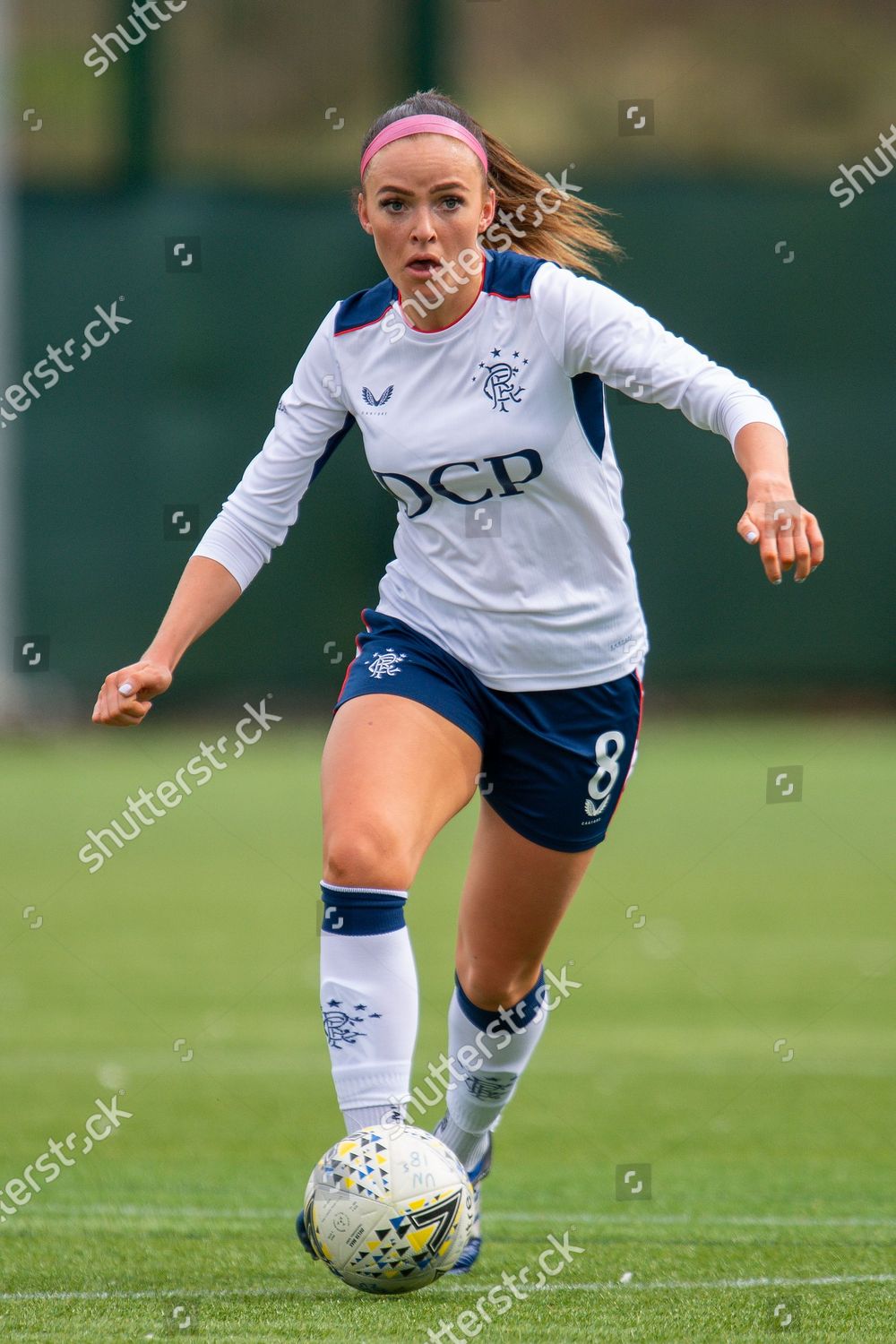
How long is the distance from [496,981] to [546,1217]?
0.79 meters

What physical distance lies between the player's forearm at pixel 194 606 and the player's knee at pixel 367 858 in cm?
57

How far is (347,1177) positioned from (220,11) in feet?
46.4

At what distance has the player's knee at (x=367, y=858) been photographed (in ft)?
11.6

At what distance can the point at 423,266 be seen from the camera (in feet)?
12.5

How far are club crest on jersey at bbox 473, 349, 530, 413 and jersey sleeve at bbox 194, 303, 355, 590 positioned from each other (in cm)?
37

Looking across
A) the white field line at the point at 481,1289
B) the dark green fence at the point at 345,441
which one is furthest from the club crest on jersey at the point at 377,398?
the dark green fence at the point at 345,441

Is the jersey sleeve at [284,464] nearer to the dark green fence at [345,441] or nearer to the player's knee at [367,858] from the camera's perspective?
the player's knee at [367,858]

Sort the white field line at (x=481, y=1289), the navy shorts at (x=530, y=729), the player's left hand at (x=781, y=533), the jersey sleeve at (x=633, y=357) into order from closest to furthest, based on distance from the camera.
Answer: the player's left hand at (x=781, y=533) < the jersey sleeve at (x=633, y=357) < the white field line at (x=481, y=1289) < the navy shorts at (x=530, y=729)

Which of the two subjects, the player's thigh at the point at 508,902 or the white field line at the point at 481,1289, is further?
the player's thigh at the point at 508,902

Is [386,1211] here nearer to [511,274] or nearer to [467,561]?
[467,561]

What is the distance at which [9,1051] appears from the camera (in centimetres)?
664

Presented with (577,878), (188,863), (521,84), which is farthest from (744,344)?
(577,878)

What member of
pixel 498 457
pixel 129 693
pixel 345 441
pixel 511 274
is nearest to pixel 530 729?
pixel 498 457

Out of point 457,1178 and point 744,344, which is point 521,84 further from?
point 457,1178
